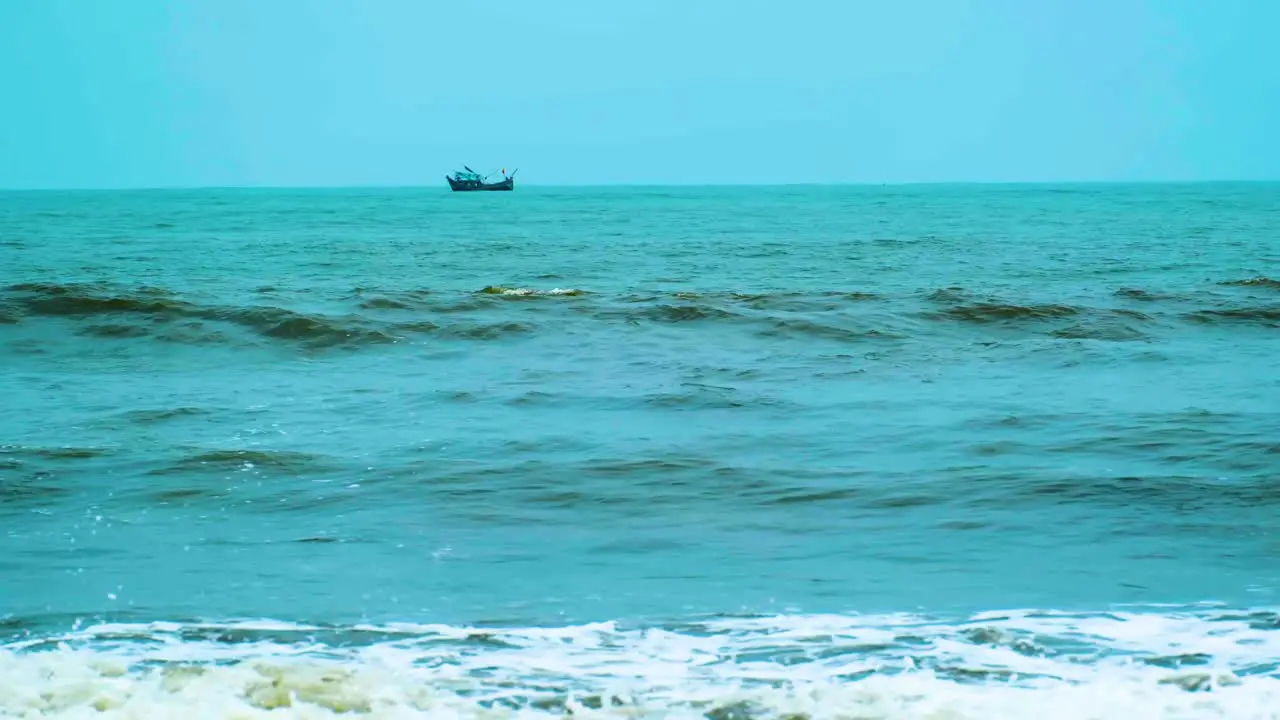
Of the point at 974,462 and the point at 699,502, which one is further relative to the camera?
the point at 974,462

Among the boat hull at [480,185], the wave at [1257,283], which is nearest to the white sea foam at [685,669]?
the wave at [1257,283]

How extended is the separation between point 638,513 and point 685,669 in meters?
2.74

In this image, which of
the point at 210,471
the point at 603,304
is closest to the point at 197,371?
the point at 210,471

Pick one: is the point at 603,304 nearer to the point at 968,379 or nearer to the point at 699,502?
the point at 968,379

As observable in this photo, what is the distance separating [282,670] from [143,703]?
53 centimetres

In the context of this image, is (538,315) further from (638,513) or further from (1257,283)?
(1257,283)

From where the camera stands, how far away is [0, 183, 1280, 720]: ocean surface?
17.2 ft

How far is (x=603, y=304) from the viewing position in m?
20.7

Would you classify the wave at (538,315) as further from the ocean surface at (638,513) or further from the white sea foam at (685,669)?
the white sea foam at (685,669)

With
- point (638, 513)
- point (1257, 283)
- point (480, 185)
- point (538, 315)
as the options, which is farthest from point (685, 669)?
point (480, 185)

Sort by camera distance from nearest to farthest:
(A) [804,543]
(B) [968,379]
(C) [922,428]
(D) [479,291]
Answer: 1. (A) [804,543]
2. (C) [922,428]
3. (B) [968,379]
4. (D) [479,291]

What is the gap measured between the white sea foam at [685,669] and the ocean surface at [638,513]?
0.02m

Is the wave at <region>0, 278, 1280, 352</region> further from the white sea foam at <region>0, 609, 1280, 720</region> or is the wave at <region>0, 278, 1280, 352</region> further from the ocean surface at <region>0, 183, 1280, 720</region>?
the white sea foam at <region>0, 609, 1280, 720</region>

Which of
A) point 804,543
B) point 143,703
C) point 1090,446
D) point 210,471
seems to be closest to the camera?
point 143,703
